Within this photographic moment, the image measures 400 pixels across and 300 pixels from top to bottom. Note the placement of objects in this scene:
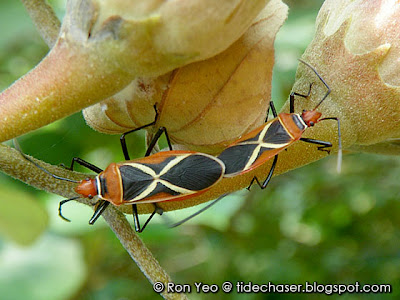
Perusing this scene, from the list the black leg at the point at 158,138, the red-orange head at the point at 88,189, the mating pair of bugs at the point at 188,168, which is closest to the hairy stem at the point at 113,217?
the mating pair of bugs at the point at 188,168

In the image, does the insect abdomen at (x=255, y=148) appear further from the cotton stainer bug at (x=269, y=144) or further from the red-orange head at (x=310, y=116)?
the red-orange head at (x=310, y=116)

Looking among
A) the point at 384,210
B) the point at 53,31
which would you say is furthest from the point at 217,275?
the point at 53,31

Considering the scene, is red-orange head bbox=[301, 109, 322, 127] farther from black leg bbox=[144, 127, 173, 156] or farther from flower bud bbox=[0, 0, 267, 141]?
flower bud bbox=[0, 0, 267, 141]

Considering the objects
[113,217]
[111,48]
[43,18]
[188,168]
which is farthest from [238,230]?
[111,48]

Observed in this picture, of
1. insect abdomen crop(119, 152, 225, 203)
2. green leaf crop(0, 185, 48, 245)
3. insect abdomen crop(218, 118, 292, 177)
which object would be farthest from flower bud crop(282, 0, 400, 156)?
green leaf crop(0, 185, 48, 245)

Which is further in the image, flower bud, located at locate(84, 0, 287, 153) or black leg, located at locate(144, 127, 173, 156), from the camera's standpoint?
black leg, located at locate(144, 127, 173, 156)

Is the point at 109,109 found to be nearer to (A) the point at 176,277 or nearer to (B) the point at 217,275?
(B) the point at 217,275

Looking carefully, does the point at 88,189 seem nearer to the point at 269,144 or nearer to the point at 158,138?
the point at 158,138
